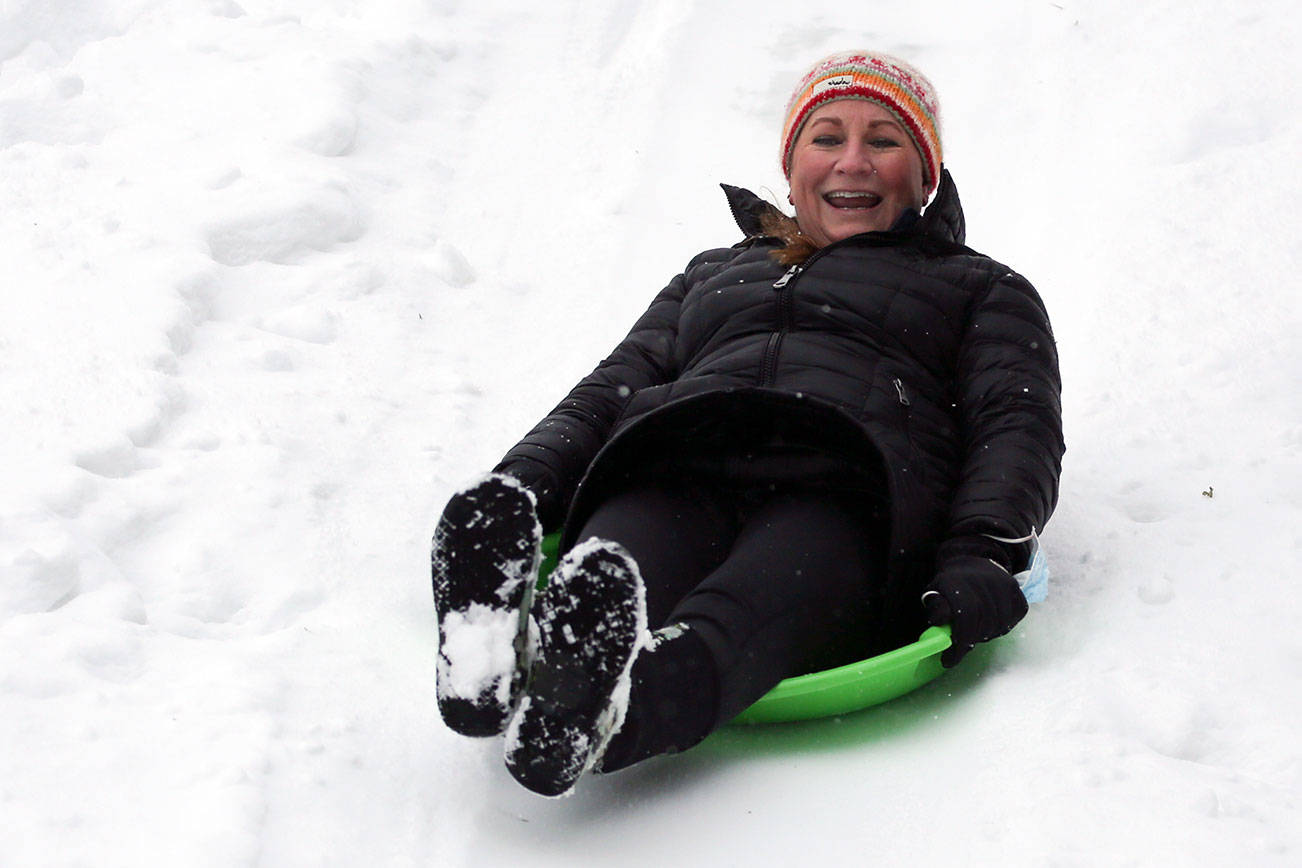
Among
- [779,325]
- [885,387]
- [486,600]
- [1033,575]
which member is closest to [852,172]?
[779,325]

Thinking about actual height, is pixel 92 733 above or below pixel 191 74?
above

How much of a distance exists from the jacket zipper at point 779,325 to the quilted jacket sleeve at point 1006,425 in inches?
13.3

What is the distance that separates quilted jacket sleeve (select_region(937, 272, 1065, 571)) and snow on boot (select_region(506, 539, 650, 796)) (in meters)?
0.73

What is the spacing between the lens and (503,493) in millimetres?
1740

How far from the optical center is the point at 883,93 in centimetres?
275

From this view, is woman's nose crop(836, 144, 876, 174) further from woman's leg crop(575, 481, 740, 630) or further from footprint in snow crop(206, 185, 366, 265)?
footprint in snow crop(206, 185, 366, 265)

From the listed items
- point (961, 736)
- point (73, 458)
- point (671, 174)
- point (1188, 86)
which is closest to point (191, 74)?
point (671, 174)

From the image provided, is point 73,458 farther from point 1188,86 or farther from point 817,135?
point 1188,86

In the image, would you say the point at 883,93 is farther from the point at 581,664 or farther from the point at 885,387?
the point at 581,664

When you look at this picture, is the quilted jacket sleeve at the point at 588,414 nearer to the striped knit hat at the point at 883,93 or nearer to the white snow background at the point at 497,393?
the white snow background at the point at 497,393

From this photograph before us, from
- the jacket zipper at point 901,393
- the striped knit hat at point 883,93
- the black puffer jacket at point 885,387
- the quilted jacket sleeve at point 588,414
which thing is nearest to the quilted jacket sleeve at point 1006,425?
the black puffer jacket at point 885,387

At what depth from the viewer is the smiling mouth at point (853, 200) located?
2713 millimetres

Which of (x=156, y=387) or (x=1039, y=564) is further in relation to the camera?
(x=156, y=387)

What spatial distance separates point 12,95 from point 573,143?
1860 millimetres
